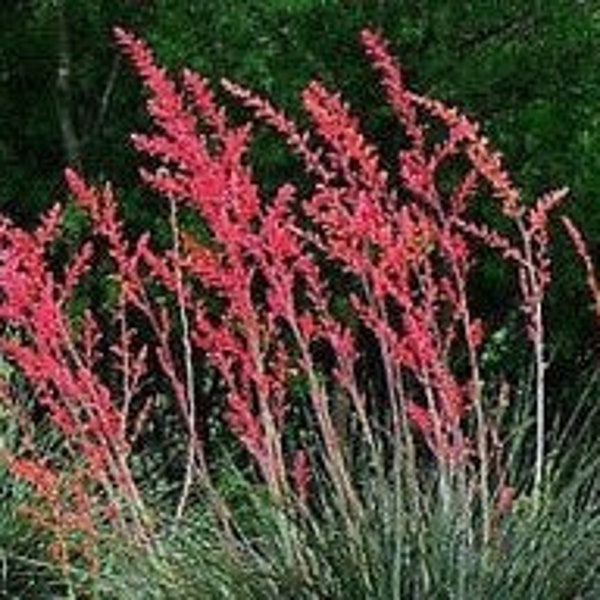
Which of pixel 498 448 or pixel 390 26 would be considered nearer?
pixel 498 448

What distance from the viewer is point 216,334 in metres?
3.97

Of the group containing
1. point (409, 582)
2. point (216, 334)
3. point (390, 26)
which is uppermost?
point (390, 26)

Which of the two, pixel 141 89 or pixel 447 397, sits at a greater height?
pixel 141 89

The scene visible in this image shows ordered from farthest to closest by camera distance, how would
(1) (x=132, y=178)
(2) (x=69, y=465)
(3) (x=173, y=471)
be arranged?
(1) (x=132, y=178)
(3) (x=173, y=471)
(2) (x=69, y=465)

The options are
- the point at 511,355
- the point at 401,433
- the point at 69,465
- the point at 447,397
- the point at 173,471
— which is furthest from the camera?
the point at 511,355

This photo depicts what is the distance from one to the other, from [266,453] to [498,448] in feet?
1.69

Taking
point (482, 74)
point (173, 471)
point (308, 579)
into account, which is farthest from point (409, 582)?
point (482, 74)

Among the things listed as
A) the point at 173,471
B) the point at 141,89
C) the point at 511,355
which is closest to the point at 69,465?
the point at 173,471

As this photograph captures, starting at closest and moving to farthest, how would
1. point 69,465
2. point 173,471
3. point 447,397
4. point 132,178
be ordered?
Answer: point 447,397
point 69,465
point 173,471
point 132,178

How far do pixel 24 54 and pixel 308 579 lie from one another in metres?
5.76

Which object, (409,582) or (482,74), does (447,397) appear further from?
(482,74)

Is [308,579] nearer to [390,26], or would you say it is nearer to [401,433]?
[401,433]

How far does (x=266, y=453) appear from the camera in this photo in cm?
410

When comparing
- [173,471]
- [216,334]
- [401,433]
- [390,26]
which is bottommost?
[173,471]
